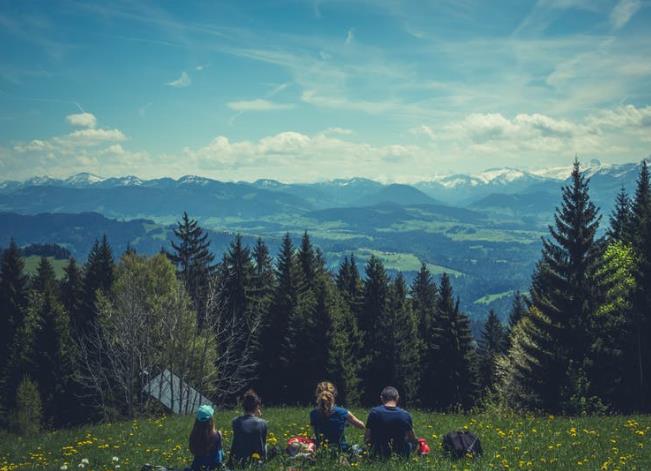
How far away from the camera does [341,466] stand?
29.5 ft

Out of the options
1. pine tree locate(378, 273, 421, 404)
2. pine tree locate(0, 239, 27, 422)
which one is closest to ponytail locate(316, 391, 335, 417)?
pine tree locate(378, 273, 421, 404)

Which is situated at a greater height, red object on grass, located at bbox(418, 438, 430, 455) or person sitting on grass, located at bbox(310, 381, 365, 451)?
person sitting on grass, located at bbox(310, 381, 365, 451)

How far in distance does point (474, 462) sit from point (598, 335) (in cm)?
2330

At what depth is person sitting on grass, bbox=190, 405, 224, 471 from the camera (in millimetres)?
9820

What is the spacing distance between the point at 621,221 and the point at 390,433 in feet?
159

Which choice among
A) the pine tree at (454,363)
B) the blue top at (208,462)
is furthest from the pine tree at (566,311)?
the blue top at (208,462)

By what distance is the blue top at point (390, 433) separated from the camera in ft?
32.6

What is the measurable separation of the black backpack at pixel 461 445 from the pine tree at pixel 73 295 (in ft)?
151

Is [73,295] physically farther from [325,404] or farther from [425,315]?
[325,404]

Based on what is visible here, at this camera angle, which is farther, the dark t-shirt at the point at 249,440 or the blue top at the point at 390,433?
the dark t-shirt at the point at 249,440

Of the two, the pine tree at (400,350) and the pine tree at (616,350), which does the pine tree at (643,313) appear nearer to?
→ the pine tree at (616,350)

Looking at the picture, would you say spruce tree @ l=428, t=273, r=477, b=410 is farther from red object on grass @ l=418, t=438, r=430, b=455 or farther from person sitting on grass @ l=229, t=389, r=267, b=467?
person sitting on grass @ l=229, t=389, r=267, b=467

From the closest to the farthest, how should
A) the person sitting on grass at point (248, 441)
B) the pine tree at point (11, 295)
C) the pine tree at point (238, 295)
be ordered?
1. the person sitting on grass at point (248, 441)
2. the pine tree at point (11, 295)
3. the pine tree at point (238, 295)

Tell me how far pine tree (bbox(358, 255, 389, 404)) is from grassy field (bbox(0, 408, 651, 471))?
29526 mm
